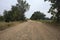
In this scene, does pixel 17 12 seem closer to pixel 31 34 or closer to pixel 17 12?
pixel 17 12

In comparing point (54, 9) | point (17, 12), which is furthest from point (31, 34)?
point (17, 12)

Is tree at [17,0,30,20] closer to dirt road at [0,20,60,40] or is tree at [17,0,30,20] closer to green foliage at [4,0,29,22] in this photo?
green foliage at [4,0,29,22]

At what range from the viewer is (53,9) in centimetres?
3241

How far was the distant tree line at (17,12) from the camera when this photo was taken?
65.2 metres

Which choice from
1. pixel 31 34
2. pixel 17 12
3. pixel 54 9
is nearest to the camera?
pixel 31 34

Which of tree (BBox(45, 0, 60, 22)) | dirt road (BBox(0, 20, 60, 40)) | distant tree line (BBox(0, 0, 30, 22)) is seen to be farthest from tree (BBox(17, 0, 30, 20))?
dirt road (BBox(0, 20, 60, 40))

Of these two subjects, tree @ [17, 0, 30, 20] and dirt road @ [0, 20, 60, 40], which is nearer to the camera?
dirt road @ [0, 20, 60, 40]

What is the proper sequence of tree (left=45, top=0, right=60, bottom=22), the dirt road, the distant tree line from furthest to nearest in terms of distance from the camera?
the distant tree line, tree (left=45, top=0, right=60, bottom=22), the dirt road

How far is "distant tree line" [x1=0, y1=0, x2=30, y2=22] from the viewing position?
214 feet

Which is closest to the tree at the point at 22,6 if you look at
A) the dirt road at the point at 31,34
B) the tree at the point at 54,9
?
the tree at the point at 54,9

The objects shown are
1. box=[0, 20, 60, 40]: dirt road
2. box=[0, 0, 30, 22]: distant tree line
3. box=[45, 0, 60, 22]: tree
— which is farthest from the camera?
box=[0, 0, 30, 22]: distant tree line

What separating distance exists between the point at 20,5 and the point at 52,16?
42.1 metres

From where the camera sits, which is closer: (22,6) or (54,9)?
(54,9)

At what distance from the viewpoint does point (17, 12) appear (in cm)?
6731
